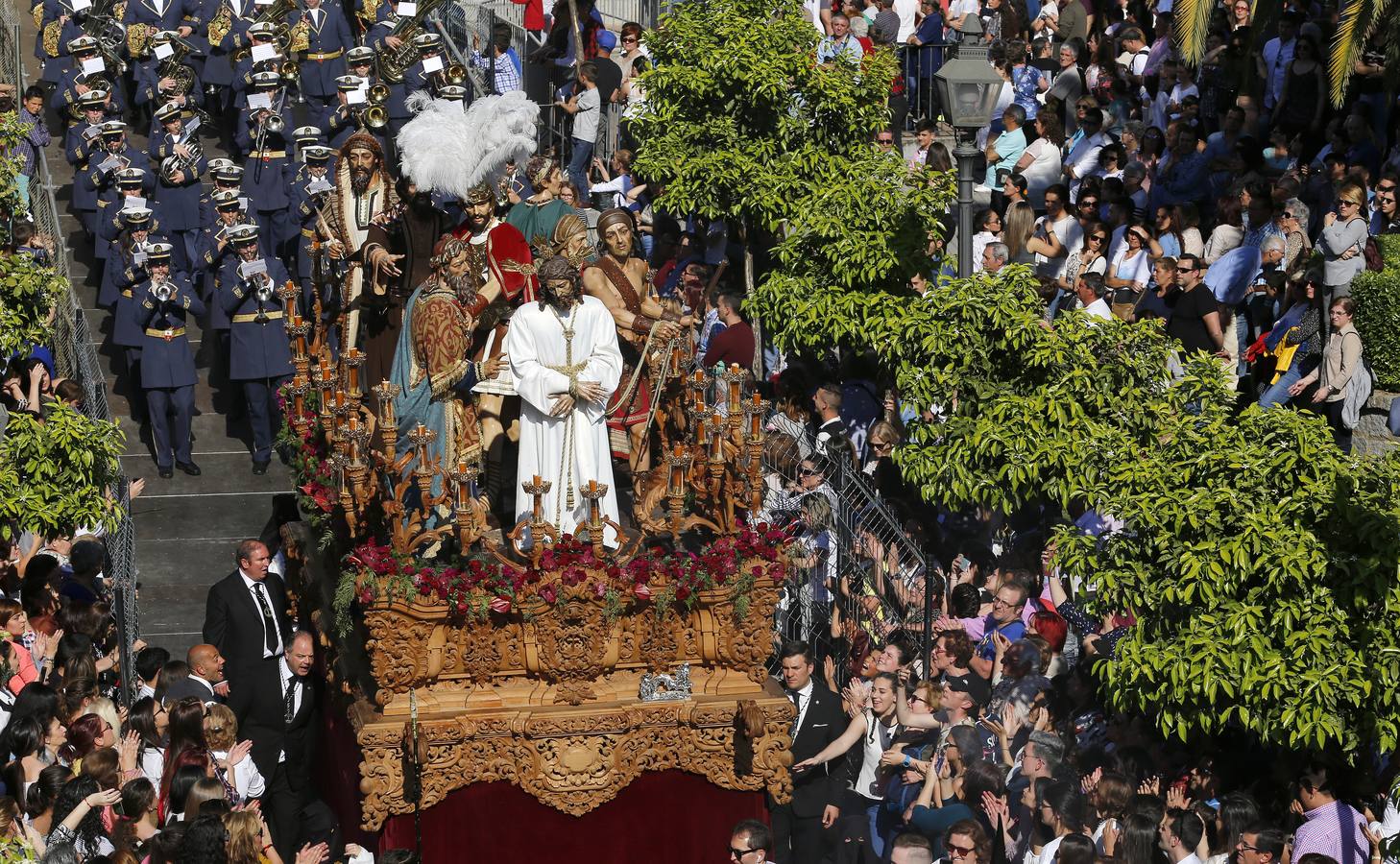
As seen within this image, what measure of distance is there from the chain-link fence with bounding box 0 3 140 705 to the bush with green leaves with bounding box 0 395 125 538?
0.96 metres

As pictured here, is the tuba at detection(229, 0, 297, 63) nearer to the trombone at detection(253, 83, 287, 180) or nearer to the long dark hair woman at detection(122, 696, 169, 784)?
the trombone at detection(253, 83, 287, 180)

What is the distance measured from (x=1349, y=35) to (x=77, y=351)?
35.7 feet

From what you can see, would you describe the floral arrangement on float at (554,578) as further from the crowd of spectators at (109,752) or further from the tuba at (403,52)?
the tuba at (403,52)

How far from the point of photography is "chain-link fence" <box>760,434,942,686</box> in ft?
49.6

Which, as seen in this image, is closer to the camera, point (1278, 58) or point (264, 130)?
point (1278, 58)

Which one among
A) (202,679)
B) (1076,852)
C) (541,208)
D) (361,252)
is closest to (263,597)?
(202,679)

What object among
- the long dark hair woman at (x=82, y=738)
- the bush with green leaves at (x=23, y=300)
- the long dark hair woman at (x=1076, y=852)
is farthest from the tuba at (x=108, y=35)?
the long dark hair woman at (x=1076, y=852)

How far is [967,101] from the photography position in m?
15.2

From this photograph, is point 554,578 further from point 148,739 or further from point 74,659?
point 74,659

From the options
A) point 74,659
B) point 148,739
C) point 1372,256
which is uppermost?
point 1372,256

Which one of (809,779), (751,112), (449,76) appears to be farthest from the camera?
(449,76)

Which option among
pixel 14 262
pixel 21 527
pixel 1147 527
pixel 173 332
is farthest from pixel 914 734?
pixel 173 332

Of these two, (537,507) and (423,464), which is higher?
(423,464)

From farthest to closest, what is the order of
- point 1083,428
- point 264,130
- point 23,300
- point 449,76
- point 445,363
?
point 264,130 → point 449,76 → point 23,300 → point 445,363 → point 1083,428
